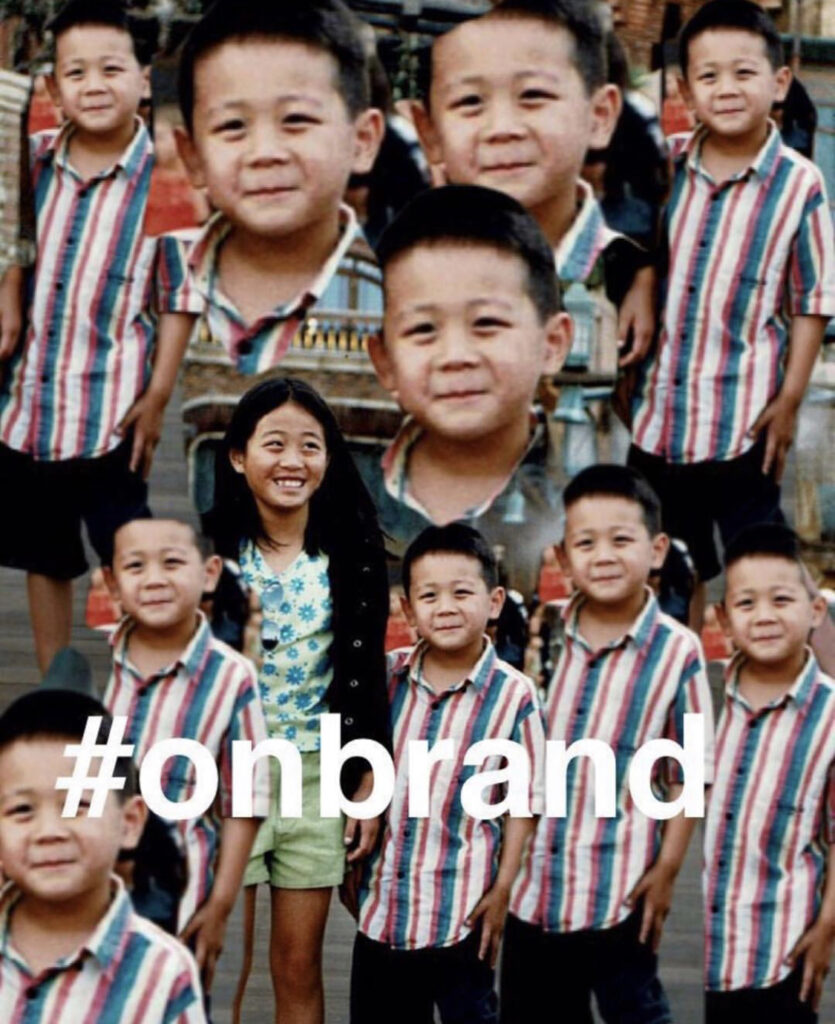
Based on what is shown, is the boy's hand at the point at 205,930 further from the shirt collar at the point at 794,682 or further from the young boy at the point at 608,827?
the shirt collar at the point at 794,682

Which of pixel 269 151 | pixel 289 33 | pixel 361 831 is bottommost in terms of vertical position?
pixel 361 831

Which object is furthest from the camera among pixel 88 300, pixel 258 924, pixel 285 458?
pixel 258 924

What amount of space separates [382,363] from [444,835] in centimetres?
95

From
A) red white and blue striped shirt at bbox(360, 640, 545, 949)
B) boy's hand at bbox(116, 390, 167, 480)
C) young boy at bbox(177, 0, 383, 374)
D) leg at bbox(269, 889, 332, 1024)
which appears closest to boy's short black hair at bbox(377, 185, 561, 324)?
young boy at bbox(177, 0, 383, 374)

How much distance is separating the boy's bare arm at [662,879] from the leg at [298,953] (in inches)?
25.0

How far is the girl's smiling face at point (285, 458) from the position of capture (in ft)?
15.0

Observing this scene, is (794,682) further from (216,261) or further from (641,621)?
(216,261)

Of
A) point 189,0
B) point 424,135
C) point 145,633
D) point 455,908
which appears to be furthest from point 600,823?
point 189,0

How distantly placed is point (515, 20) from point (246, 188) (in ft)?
2.06

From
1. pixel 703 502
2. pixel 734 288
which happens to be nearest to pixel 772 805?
pixel 703 502

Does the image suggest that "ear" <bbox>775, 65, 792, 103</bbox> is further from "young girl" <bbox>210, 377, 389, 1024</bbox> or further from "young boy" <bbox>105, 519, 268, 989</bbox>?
"young boy" <bbox>105, 519, 268, 989</bbox>

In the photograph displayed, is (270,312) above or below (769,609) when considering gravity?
above

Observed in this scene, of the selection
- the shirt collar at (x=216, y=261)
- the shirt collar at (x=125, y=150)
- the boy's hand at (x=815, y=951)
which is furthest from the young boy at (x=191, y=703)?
the boy's hand at (x=815, y=951)

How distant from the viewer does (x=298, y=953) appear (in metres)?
4.62
